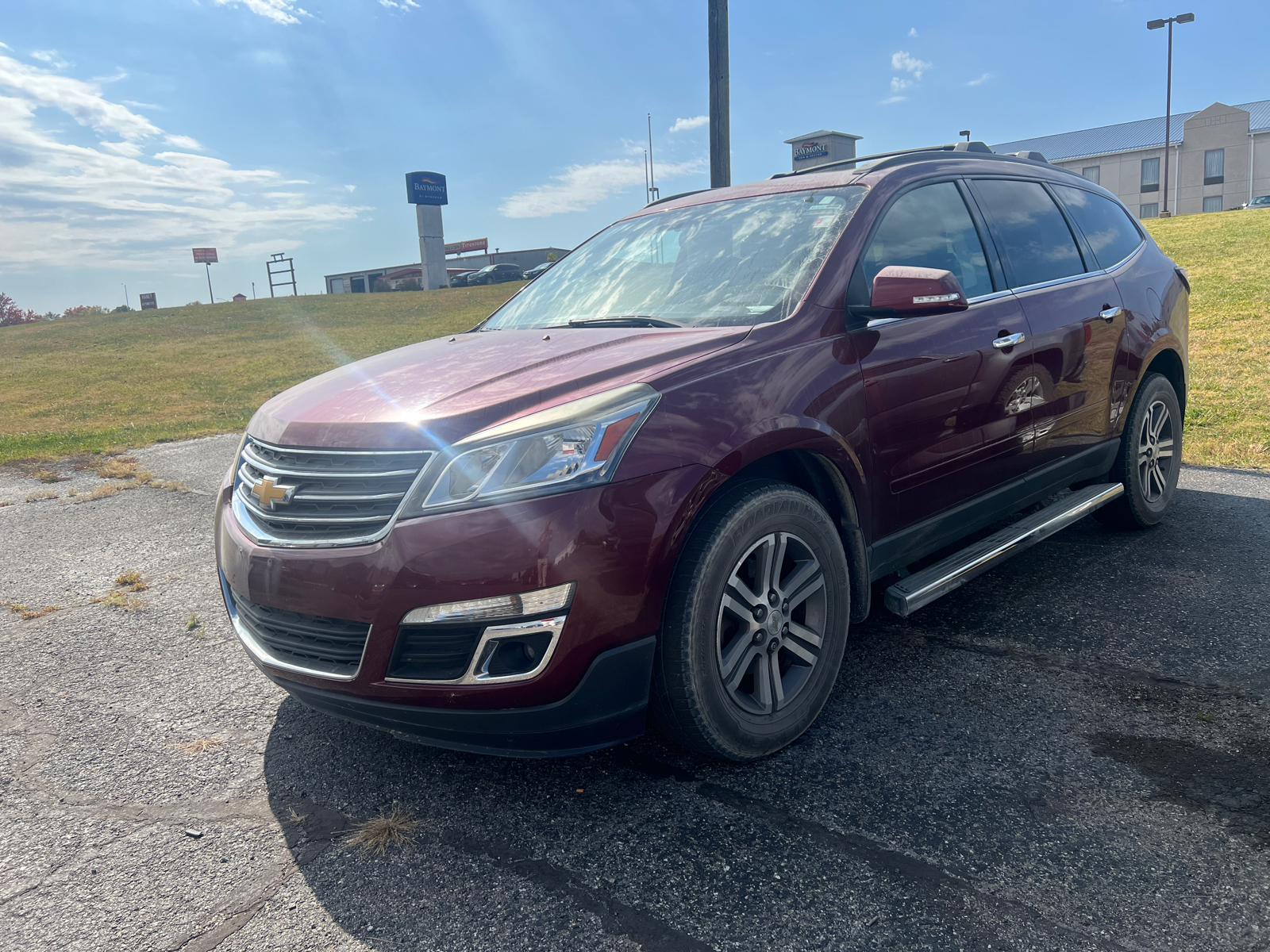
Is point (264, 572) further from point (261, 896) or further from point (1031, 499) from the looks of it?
point (1031, 499)

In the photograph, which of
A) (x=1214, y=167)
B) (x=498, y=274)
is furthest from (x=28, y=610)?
(x=1214, y=167)

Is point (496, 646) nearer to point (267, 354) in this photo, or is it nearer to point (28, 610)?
point (28, 610)

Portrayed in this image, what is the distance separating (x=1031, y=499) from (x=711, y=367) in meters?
2.10

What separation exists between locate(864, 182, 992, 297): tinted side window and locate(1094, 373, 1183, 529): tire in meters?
1.55

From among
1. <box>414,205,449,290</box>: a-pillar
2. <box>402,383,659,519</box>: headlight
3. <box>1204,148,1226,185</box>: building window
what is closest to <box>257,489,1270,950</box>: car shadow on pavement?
<box>402,383,659,519</box>: headlight

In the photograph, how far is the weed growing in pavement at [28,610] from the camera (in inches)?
165

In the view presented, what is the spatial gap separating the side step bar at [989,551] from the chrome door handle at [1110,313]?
81 centimetres

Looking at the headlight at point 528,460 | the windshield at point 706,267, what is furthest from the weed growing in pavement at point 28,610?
the headlight at point 528,460

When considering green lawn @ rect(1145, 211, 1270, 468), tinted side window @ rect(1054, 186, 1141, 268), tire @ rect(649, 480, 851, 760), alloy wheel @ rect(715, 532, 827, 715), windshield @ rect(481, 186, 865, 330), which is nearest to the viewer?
tire @ rect(649, 480, 851, 760)

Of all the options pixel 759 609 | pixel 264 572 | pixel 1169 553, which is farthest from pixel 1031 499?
pixel 264 572

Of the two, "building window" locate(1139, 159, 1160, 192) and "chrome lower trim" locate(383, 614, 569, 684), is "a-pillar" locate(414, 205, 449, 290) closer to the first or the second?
"chrome lower trim" locate(383, 614, 569, 684)

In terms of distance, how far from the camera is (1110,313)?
13.9 ft

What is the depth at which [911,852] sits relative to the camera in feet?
7.27

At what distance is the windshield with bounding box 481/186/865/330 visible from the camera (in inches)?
121
